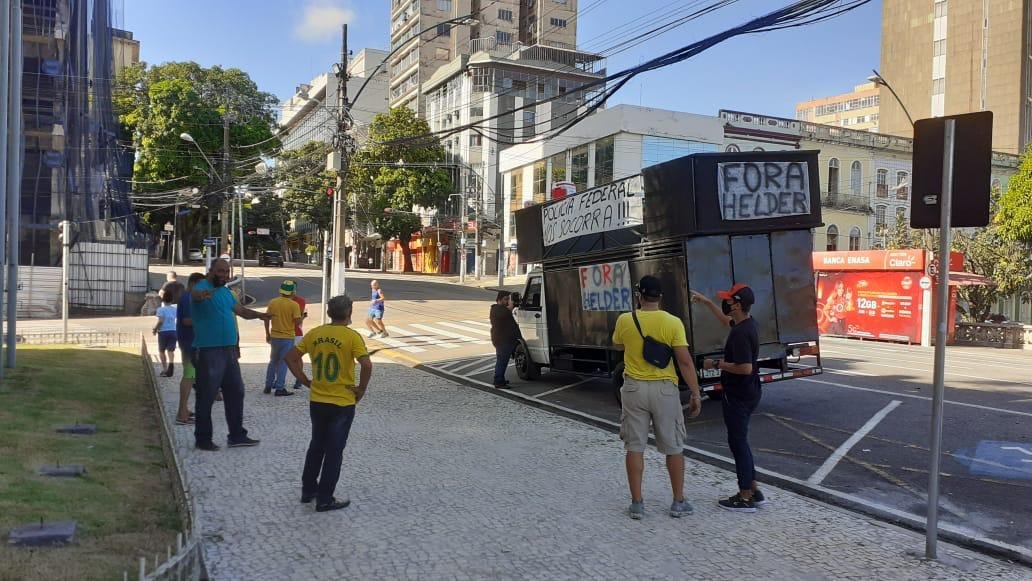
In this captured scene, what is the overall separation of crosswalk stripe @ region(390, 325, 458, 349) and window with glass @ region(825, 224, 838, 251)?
31.8 metres

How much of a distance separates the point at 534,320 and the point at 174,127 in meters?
47.1

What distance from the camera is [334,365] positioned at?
221 inches

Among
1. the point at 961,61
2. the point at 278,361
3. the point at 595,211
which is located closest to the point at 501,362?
the point at 595,211

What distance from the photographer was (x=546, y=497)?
242 inches

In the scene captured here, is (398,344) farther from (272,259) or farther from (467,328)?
(272,259)

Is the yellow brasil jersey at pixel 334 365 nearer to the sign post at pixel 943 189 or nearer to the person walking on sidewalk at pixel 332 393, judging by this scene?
the person walking on sidewalk at pixel 332 393

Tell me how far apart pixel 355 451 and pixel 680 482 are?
3.57m

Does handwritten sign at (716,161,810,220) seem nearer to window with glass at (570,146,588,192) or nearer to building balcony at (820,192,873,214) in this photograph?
window with glass at (570,146,588,192)

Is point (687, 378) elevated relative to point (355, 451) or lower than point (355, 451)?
elevated

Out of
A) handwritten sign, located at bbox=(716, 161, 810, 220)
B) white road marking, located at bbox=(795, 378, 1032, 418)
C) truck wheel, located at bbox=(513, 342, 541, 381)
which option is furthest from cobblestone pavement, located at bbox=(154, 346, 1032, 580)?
white road marking, located at bbox=(795, 378, 1032, 418)

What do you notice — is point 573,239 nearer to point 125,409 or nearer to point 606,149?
point 125,409

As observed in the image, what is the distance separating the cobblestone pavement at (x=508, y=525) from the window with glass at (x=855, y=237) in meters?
43.1

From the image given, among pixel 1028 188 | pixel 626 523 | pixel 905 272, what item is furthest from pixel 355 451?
pixel 1028 188

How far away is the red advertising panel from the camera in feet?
81.4
